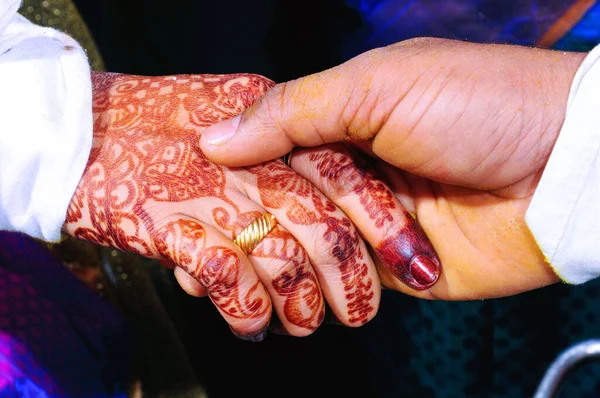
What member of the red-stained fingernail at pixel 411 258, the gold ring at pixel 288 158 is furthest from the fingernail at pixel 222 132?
the red-stained fingernail at pixel 411 258

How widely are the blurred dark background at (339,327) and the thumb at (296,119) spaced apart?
476 mm

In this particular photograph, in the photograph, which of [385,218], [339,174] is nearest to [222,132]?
[339,174]

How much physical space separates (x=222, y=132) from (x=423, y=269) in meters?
0.47

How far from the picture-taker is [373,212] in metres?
1.10

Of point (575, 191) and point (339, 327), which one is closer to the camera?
point (575, 191)

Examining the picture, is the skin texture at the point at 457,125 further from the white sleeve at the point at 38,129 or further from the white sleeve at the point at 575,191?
the white sleeve at the point at 38,129

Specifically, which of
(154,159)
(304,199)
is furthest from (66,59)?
(304,199)

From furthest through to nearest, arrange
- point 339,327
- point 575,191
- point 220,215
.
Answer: point 339,327
point 220,215
point 575,191

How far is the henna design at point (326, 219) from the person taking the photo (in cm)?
108

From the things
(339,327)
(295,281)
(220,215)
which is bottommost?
(339,327)

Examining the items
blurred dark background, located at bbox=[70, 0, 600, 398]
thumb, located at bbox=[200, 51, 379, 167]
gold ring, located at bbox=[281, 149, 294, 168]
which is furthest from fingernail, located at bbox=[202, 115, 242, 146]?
blurred dark background, located at bbox=[70, 0, 600, 398]

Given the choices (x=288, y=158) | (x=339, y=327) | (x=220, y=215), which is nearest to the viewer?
(x=220, y=215)

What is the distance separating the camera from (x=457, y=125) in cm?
95

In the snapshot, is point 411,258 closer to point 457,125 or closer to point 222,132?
point 457,125
